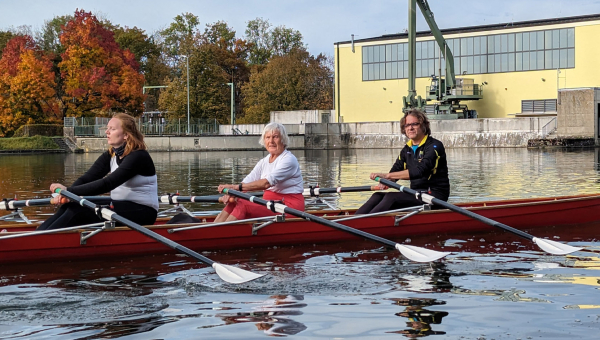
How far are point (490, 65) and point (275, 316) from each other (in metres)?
52.5

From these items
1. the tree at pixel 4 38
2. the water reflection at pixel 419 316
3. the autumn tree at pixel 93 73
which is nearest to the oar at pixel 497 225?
the water reflection at pixel 419 316

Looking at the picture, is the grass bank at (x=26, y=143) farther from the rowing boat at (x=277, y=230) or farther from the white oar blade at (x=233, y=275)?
the white oar blade at (x=233, y=275)

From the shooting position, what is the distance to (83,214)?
327 inches

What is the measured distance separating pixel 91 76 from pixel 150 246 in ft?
146

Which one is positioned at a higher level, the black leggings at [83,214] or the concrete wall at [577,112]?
the concrete wall at [577,112]

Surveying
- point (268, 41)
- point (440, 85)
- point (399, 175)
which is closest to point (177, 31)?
point (268, 41)

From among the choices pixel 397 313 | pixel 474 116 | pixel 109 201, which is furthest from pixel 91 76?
pixel 397 313

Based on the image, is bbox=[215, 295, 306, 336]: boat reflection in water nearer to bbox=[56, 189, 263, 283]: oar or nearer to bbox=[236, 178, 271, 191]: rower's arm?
bbox=[56, 189, 263, 283]: oar

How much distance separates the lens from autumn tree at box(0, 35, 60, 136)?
50.0 m

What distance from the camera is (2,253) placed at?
8008 millimetres

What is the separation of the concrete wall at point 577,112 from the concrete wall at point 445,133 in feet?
3.69

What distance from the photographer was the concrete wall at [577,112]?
46750mm

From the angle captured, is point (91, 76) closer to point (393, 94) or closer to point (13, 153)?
point (13, 153)

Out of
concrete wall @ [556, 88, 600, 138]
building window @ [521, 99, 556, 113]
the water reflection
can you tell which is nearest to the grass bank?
building window @ [521, 99, 556, 113]
